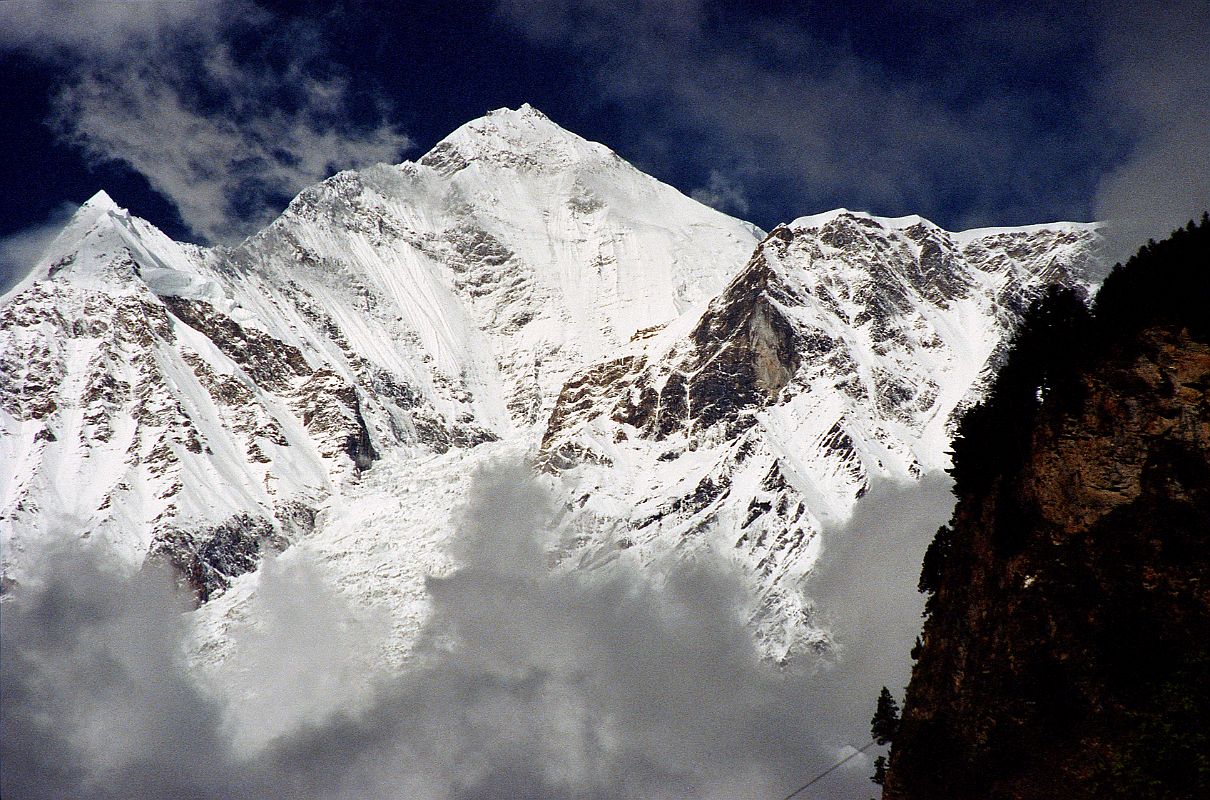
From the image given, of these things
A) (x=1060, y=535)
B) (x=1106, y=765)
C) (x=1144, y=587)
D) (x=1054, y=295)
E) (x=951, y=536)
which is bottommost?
(x=1106, y=765)

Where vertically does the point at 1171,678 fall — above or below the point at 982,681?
below

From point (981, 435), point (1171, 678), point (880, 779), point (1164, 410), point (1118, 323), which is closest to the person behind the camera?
point (1171, 678)

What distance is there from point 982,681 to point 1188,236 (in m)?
19.8

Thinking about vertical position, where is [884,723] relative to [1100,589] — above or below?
above

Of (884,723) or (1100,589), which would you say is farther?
(884,723)

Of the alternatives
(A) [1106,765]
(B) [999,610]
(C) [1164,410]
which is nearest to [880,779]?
(B) [999,610]

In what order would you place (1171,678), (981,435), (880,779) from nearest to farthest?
1. (1171,678)
2. (981,435)
3. (880,779)

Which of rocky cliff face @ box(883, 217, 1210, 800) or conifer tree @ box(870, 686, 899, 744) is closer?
rocky cliff face @ box(883, 217, 1210, 800)

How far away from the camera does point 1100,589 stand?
173 ft

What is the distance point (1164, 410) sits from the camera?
174 feet

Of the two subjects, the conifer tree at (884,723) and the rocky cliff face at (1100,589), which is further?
the conifer tree at (884,723)

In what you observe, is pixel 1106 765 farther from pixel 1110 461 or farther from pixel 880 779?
pixel 880 779

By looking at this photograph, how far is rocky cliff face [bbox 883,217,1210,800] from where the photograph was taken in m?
49.9

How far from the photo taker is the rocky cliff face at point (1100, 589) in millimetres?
49906
